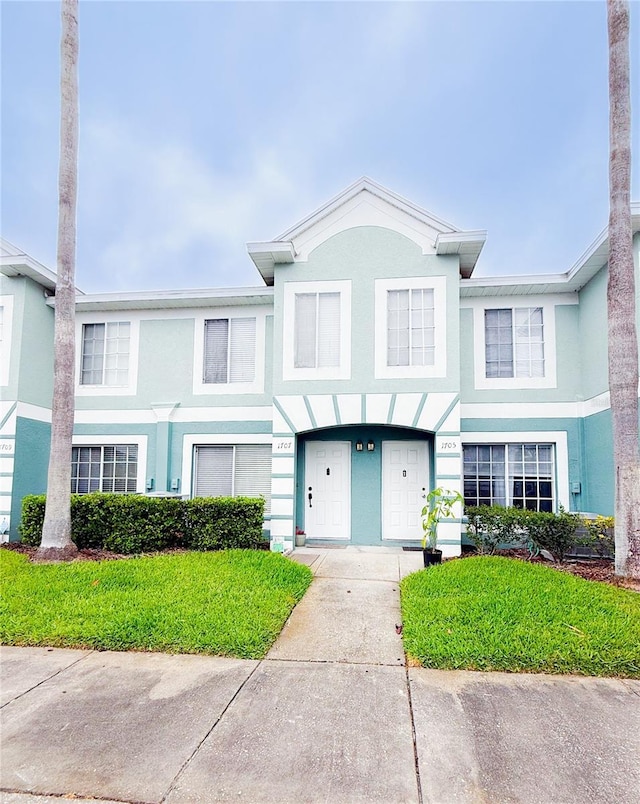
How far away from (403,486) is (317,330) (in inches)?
151

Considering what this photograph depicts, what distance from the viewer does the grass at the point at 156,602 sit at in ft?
17.5

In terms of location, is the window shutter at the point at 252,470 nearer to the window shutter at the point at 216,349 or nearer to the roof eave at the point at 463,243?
the window shutter at the point at 216,349

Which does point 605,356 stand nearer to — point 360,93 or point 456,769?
point 456,769

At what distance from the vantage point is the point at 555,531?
9.04 meters

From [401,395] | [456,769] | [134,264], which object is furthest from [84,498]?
[134,264]

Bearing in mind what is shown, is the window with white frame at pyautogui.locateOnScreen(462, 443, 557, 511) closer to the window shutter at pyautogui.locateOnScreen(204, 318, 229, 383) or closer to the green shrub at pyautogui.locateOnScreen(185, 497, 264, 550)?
the green shrub at pyautogui.locateOnScreen(185, 497, 264, 550)

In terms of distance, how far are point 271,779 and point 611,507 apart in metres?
8.66

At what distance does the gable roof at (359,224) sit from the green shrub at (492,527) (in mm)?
5126

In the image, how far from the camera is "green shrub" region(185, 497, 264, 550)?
965 cm

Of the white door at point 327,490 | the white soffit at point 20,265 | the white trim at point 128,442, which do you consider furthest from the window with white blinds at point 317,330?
the white soffit at point 20,265

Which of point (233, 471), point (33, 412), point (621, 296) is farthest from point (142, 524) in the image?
point (621, 296)

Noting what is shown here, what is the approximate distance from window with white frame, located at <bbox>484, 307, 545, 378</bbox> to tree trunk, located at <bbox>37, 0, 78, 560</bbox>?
8.65 m

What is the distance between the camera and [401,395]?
10.2 meters

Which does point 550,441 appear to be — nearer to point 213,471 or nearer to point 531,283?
point 531,283
